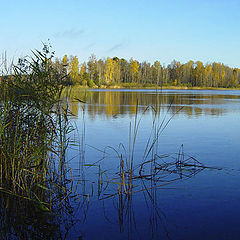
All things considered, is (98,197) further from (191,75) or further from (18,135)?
(191,75)

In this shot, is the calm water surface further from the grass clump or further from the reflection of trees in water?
the reflection of trees in water

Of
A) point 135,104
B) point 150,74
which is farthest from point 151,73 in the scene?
point 135,104

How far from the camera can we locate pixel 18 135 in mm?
5242

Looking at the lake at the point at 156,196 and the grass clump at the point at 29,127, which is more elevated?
the grass clump at the point at 29,127

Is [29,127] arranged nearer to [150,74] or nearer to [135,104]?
[135,104]

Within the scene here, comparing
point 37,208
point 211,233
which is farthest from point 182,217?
point 37,208

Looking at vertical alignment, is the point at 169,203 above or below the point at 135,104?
below

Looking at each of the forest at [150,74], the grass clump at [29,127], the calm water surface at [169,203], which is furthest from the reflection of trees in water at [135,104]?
the forest at [150,74]

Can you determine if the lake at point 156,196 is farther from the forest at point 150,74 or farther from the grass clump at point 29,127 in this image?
the forest at point 150,74

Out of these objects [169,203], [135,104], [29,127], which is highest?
[29,127]

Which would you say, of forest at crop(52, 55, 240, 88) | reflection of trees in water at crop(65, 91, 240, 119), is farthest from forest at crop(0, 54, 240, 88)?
reflection of trees in water at crop(65, 91, 240, 119)

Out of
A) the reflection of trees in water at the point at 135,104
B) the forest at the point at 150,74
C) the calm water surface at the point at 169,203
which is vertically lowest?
the calm water surface at the point at 169,203

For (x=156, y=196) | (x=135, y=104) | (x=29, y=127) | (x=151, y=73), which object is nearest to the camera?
(x=29, y=127)

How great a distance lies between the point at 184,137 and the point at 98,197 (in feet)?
22.9
